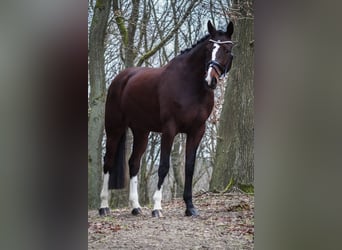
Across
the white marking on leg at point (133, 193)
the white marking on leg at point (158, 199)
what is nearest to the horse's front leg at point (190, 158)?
the white marking on leg at point (158, 199)

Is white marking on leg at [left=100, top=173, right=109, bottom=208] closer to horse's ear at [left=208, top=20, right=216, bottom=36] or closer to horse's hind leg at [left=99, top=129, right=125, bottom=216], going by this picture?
horse's hind leg at [left=99, top=129, right=125, bottom=216]

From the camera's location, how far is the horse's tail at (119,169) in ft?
5.95

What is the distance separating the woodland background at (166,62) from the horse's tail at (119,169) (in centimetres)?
2

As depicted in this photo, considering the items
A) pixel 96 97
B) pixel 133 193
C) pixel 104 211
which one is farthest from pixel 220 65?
pixel 104 211

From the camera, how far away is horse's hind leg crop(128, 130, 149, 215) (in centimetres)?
180

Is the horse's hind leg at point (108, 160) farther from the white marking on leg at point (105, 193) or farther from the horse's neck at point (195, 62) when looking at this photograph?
the horse's neck at point (195, 62)

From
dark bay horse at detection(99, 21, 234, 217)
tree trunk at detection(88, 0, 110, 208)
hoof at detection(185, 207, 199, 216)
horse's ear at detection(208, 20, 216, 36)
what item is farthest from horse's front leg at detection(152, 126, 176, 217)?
horse's ear at detection(208, 20, 216, 36)

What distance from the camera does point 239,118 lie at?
5.90 ft

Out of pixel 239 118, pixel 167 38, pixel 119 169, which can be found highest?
pixel 167 38

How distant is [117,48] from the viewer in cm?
182

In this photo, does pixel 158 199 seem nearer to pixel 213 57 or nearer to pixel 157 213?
pixel 157 213

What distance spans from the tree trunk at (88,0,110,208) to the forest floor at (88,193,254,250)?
0.13 m

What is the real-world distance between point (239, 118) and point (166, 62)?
39 centimetres
